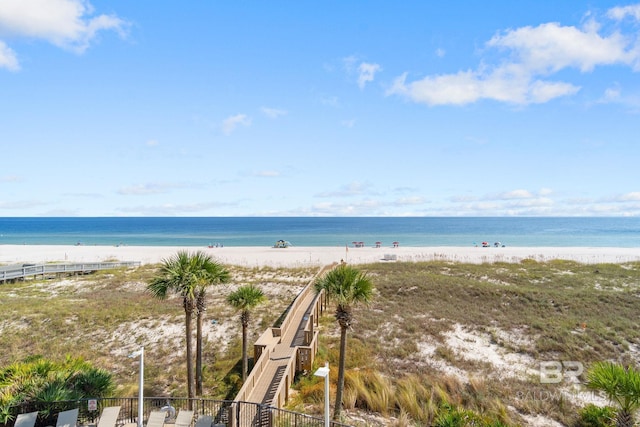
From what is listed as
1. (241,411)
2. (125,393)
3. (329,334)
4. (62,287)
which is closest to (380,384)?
(241,411)

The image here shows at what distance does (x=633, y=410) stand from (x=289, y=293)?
23.5m

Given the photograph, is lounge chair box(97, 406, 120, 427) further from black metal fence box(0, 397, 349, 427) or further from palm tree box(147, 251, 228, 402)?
palm tree box(147, 251, 228, 402)

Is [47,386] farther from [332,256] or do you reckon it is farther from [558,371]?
[332,256]

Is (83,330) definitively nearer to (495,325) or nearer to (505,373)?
(505,373)

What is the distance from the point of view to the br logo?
15.3 metres

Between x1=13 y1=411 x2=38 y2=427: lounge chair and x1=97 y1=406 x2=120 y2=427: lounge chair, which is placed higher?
x1=13 y1=411 x2=38 y2=427: lounge chair

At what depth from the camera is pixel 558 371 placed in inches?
629

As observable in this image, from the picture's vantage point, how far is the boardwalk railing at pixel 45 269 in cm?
3703

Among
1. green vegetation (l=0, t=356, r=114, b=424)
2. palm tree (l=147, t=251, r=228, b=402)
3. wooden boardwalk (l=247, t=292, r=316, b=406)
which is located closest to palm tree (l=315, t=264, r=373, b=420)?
wooden boardwalk (l=247, t=292, r=316, b=406)

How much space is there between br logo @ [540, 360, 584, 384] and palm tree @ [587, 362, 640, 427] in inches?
248

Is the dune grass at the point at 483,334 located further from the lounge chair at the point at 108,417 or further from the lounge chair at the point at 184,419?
the lounge chair at the point at 108,417

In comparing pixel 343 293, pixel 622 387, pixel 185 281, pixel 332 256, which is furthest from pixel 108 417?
pixel 332 256

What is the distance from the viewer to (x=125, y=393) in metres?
14.4

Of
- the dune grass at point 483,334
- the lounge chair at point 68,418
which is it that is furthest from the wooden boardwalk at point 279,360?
the lounge chair at point 68,418
